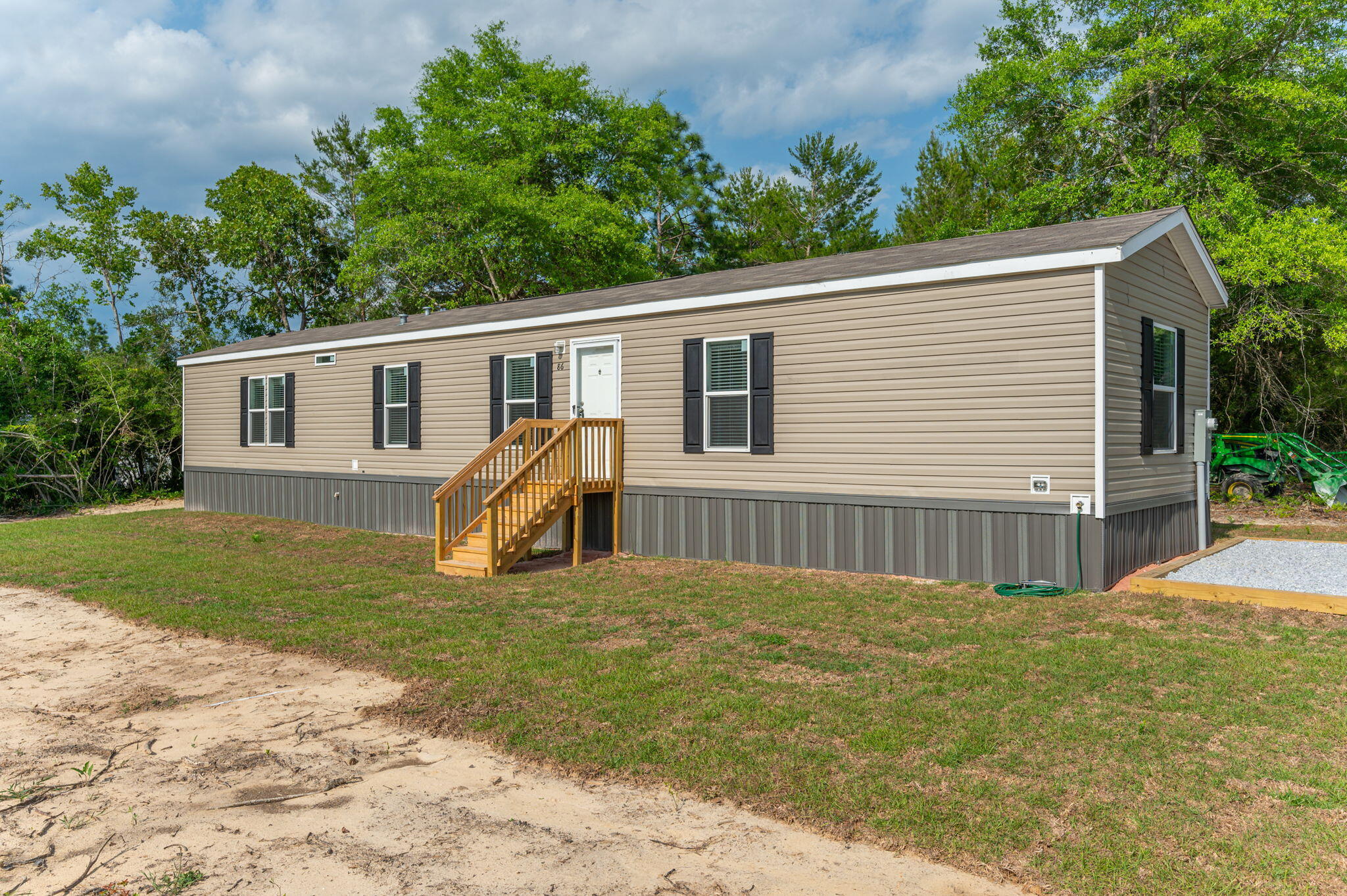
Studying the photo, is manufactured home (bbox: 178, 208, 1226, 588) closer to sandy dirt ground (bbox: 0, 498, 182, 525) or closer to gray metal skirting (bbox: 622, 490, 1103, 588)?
gray metal skirting (bbox: 622, 490, 1103, 588)

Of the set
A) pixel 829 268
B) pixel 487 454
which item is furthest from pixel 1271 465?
pixel 487 454

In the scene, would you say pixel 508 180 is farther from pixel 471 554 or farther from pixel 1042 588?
pixel 1042 588

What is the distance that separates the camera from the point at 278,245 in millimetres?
29844

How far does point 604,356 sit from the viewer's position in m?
10.9

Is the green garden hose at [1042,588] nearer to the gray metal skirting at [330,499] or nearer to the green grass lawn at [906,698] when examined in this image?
the green grass lawn at [906,698]

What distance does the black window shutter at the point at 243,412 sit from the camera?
16250 millimetres

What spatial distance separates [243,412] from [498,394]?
7.34 meters

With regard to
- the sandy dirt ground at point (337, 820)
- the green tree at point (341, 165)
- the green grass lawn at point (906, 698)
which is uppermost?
the green tree at point (341, 165)

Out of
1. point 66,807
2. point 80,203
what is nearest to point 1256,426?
point 66,807

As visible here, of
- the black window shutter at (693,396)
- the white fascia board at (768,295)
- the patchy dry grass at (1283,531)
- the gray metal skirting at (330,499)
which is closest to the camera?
the white fascia board at (768,295)

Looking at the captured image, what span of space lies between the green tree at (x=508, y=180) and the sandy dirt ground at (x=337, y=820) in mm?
21298

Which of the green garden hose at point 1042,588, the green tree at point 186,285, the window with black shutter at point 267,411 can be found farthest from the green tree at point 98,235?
the green garden hose at point 1042,588

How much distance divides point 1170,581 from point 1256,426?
524 inches

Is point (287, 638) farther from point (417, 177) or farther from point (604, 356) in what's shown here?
point (417, 177)
